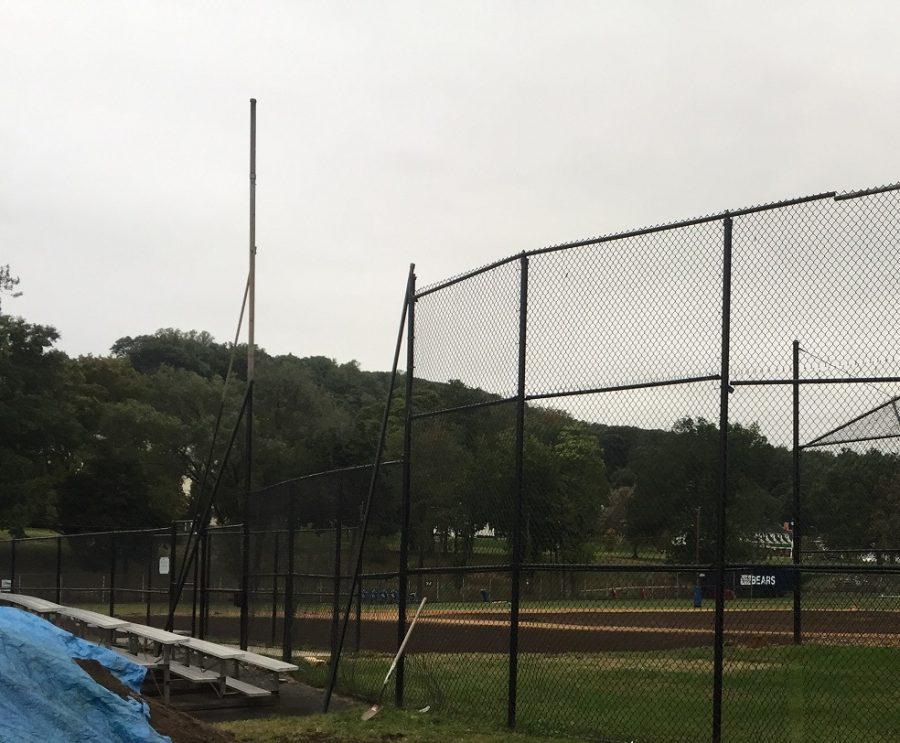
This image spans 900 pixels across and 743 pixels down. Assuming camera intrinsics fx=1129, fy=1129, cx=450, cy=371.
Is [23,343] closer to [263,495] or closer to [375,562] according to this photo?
[263,495]

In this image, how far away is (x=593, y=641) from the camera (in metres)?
19.7

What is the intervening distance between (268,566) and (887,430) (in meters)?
8.53

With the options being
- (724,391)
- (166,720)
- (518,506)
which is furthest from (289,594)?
(724,391)

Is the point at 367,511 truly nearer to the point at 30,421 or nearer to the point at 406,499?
the point at 406,499

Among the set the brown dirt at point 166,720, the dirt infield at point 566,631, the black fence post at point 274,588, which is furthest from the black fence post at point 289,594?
the brown dirt at point 166,720

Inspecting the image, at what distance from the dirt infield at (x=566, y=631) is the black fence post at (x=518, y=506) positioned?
112 centimetres

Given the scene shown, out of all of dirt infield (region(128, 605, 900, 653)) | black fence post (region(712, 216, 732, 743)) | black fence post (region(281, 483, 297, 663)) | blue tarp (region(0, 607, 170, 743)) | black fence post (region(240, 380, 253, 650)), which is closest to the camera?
blue tarp (region(0, 607, 170, 743))

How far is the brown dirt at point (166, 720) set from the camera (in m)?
7.91

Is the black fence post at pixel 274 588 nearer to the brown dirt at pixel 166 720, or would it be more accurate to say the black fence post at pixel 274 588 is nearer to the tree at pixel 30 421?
the brown dirt at pixel 166 720

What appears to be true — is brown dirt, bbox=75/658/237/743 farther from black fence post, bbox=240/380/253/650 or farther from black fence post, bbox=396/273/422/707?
black fence post, bbox=240/380/253/650

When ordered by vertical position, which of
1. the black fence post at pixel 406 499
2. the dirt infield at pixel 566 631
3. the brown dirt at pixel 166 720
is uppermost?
the black fence post at pixel 406 499

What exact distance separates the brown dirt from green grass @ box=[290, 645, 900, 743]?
7.61 ft

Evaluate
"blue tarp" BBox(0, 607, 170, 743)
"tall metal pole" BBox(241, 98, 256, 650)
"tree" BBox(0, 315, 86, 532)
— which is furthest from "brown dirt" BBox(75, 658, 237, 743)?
"tree" BBox(0, 315, 86, 532)

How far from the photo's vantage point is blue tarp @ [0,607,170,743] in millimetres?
6941
